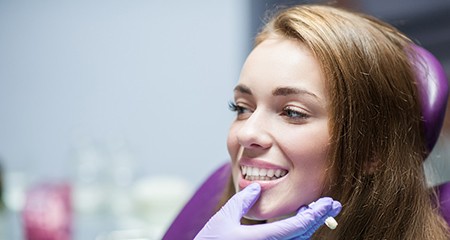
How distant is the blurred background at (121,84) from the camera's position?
7.55 ft

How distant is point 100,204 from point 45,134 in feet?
1.21

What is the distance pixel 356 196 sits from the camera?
110 cm

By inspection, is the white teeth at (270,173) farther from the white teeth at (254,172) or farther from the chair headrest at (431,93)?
the chair headrest at (431,93)

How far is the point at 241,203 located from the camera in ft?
3.41

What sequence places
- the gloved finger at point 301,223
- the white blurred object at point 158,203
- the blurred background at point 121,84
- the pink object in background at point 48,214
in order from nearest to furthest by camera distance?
1. the gloved finger at point 301,223
2. the pink object in background at point 48,214
3. the white blurred object at point 158,203
4. the blurred background at point 121,84

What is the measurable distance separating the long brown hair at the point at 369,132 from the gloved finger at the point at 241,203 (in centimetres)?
13

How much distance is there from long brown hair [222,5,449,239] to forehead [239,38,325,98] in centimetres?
1

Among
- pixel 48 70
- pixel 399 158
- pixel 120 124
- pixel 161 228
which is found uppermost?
pixel 399 158

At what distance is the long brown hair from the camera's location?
108cm

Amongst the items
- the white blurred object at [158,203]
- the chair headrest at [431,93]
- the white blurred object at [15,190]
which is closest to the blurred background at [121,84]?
the white blurred object at [15,190]

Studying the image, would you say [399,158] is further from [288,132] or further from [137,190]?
[137,190]

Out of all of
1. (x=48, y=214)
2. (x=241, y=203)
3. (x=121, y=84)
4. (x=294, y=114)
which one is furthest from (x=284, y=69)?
(x=121, y=84)

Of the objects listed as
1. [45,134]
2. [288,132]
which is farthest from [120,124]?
[288,132]

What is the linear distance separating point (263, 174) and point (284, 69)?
0.54 ft
